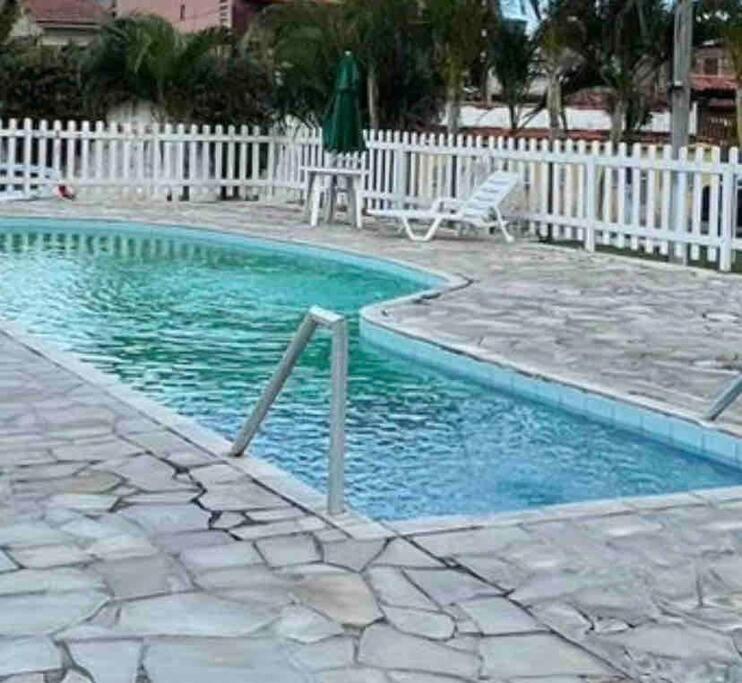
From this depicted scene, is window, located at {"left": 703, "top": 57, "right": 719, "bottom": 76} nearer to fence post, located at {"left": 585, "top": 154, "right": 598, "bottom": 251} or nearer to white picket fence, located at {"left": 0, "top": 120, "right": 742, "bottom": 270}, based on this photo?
white picket fence, located at {"left": 0, "top": 120, "right": 742, "bottom": 270}

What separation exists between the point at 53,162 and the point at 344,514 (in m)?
16.3

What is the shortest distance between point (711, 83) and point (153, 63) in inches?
691

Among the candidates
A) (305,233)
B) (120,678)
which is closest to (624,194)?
(305,233)

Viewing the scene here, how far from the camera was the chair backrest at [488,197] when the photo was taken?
582 inches

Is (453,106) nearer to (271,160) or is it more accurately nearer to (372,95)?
(372,95)

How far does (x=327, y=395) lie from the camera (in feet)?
23.5

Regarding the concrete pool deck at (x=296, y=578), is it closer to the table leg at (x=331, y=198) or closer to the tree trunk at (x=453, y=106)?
the table leg at (x=331, y=198)

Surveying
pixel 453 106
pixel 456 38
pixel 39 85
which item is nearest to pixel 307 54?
pixel 453 106

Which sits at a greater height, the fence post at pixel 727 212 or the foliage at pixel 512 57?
the foliage at pixel 512 57

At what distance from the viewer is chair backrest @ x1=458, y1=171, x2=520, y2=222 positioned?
48.5 ft

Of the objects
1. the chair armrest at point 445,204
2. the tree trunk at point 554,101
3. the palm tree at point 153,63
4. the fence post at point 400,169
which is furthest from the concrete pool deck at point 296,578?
the palm tree at point 153,63

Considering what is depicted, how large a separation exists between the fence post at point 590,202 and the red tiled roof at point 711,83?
18.7 metres

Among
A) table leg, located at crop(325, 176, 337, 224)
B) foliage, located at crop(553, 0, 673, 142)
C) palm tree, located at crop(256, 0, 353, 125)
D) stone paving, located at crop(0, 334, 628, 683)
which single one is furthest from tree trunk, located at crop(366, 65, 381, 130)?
stone paving, located at crop(0, 334, 628, 683)

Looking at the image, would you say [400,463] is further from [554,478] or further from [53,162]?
[53,162]
